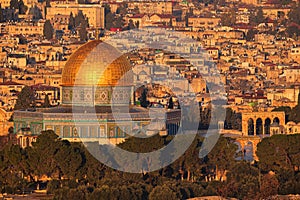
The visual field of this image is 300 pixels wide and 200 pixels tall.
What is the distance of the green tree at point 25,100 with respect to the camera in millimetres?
76281

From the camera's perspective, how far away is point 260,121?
74.8 metres

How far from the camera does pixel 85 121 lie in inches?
2473

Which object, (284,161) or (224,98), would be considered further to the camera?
(224,98)

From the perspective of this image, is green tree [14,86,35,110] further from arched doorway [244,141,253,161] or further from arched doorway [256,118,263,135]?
arched doorway [244,141,253,161]

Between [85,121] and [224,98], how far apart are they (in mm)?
24150

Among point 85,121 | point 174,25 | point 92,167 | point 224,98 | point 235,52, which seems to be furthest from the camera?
point 174,25

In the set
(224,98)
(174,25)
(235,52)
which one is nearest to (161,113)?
(224,98)

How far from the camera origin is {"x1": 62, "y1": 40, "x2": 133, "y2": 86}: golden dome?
6450 centimetres

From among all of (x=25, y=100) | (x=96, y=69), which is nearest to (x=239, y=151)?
(x=96, y=69)

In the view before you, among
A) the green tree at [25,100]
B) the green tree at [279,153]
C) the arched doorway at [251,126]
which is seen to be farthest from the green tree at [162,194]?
the green tree at [25,100]

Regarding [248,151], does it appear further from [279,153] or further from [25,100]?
[25,100]

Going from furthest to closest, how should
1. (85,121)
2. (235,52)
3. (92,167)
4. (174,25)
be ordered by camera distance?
(174,25) < (235,52) < (85,121) < (92,167)

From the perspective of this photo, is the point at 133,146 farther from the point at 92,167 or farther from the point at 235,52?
the point at 235,52

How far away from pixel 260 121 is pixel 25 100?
1028cm
